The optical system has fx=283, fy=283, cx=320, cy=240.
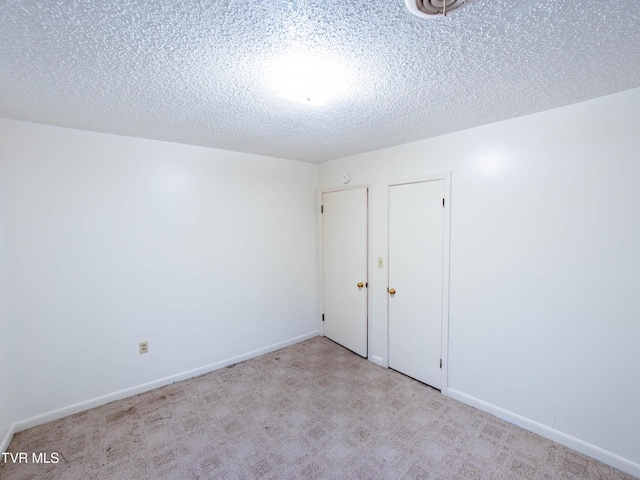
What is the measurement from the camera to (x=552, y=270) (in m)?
2.00

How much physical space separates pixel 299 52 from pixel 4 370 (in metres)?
2.93

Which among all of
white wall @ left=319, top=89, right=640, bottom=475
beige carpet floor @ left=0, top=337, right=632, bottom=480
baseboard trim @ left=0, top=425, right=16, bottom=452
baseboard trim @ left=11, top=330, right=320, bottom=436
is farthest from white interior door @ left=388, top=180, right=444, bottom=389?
baseboard trim @ left=0, top=425, right=16, bottom=452

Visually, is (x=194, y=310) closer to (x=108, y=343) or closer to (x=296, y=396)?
(x=108, y=343)

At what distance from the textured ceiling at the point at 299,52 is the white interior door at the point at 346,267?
1336mm

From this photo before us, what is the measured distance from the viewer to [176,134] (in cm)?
250

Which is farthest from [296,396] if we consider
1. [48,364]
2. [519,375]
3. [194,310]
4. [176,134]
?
[176,134]

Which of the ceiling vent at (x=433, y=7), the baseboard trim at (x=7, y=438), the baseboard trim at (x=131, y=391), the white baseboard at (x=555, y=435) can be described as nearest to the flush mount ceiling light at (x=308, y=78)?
the ceiling vent at (x=433, y=7)

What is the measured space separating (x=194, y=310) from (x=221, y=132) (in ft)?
5.88

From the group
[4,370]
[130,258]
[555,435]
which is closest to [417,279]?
[555,435]

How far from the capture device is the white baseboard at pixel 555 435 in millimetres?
1757

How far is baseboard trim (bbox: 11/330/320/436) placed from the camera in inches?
86.7

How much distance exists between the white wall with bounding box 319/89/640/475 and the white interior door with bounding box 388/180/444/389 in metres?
0.15

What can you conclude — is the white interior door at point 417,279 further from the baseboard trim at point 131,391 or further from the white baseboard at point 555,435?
the baseboard trim at point 131,391

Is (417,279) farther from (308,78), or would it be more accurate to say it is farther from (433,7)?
(433,7)
